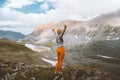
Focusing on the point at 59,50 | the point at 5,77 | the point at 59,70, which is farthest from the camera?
the point at 5,77

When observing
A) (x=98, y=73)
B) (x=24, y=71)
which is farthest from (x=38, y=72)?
(x=98, y=73)

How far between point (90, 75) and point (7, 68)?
1057 cm

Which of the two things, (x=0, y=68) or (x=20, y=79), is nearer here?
(x=20, y=79)

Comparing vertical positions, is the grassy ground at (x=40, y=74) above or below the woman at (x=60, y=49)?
below

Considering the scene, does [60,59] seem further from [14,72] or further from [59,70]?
[14,72]

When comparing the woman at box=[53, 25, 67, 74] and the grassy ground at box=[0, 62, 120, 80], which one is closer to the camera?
the woman at box=[53, 25, 67, 74]

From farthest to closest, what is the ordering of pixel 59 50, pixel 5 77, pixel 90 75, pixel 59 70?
pixel 90 75 < pixel 5 77 < pixel 59 70 < pixel 59 50

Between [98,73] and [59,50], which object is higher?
[59,50]

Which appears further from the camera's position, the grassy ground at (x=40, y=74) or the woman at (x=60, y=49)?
the grassy ground at (x=40, y=74)

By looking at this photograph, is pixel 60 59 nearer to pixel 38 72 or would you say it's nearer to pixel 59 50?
pixel 59 50

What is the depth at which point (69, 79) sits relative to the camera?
28.2 metres

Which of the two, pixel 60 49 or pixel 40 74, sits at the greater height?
pixel 60 49

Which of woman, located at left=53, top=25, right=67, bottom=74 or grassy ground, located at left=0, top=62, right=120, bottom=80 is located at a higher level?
woman, located at left=53, top=25, right=67, bottom=74

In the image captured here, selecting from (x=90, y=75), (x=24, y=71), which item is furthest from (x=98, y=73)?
(x=24, y=71)
